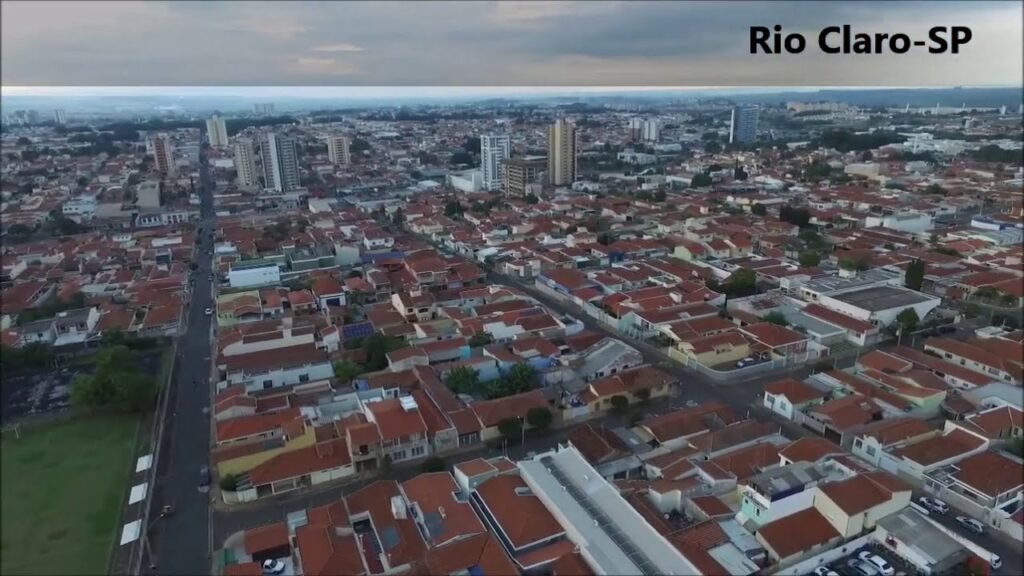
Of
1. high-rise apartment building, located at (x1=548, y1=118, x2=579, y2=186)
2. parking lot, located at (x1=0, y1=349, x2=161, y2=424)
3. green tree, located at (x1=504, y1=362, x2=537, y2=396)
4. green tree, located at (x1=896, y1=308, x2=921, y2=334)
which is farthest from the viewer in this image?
high-rise apartment building, located at (x1=548, y1=118, x2=579, y2=186)

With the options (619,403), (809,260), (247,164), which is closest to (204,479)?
(619,403)

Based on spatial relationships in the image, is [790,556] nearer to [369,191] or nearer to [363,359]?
[363,359]

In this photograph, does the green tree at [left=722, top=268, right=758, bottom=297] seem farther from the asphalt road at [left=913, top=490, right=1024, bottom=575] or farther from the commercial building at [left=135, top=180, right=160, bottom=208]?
the commercial building at [left=135, top=180, right=160, bottom=208]

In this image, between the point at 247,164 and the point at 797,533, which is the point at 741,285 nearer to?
the point at 797,533

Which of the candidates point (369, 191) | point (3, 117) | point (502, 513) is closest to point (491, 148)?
point (369, 191)

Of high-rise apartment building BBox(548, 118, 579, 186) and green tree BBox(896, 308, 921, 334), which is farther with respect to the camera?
high-rise apartment building BBox(548, 118, 579, 186)

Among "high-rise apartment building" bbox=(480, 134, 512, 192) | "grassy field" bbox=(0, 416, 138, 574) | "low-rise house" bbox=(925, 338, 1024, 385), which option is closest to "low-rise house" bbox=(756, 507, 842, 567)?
"low-rise house" bbox=(925, 338, 1024, 385)

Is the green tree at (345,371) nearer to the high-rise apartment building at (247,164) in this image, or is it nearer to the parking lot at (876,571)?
the parking lot at (876,571)

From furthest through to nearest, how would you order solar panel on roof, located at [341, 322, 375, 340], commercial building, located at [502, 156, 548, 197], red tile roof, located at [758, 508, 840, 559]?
commercial building, located at [502, 156, 548, 197], solar panel on roof, located at [341, 322, 375, 340], red tile roof, located at [758, 508, 840, 559]
